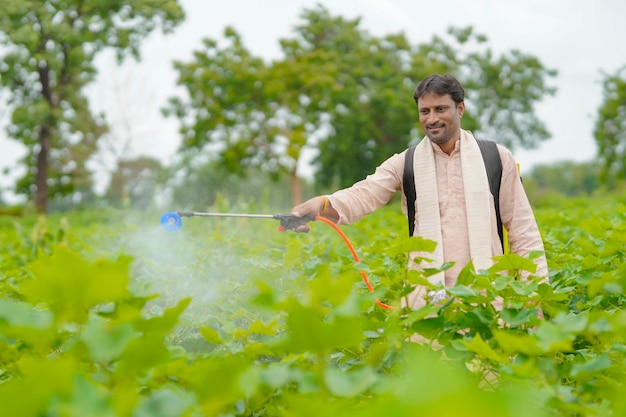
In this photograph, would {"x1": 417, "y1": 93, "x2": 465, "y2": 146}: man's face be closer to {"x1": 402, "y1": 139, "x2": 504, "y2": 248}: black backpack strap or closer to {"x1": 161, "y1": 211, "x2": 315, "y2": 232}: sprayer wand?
{"x1": 402, "y1": 139, "x2": 504, "y2": 248}: black backpack strap

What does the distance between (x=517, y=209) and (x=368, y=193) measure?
67 cm

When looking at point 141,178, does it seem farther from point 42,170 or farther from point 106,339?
point 106,339

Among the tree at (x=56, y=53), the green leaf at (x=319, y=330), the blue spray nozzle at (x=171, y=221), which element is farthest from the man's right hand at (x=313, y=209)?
the tree at (x=56, y=53)

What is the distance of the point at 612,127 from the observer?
117 feet

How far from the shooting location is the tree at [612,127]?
34250mm

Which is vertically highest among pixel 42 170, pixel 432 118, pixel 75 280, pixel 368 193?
pixel 42 170

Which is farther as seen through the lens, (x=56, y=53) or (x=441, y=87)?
(x=56, y=53)

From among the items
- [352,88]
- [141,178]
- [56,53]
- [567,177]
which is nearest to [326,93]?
[352,88]

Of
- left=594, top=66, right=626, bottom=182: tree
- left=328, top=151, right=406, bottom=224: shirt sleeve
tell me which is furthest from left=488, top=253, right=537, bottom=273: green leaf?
left=594, top=66, right=626, bottom=182: tree

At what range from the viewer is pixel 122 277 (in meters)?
1.27

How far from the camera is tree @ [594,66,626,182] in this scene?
34.2 meters

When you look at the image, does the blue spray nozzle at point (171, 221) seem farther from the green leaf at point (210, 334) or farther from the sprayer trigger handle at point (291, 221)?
the green leaf at point (210, 334)

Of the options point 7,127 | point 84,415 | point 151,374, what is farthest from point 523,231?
point 7,127

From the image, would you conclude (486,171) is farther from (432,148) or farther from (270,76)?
(270,76)
